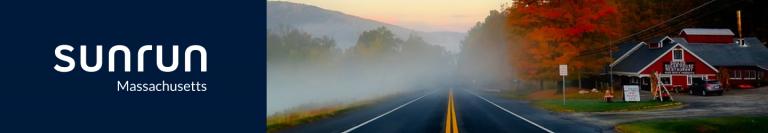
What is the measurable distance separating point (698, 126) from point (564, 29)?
28043 millimetres

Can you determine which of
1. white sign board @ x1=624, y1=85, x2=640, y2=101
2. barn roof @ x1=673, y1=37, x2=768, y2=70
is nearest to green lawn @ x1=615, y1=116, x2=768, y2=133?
white sign board @ x1=624, y1=85, x2=640, y2=101

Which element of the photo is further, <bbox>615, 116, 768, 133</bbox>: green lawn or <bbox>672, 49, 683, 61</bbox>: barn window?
<bbox>672, 49, 683, 61</bbox>: barn window

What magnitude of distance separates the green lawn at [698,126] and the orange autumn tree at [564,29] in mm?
24669

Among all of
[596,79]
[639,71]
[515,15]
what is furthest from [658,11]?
[515,15]

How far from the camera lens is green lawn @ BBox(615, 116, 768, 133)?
755 inches

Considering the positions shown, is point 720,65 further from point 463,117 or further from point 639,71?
point 463,117

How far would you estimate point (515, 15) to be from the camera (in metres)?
50.9

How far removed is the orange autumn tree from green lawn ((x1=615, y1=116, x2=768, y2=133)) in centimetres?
2467

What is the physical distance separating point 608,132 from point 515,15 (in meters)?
32.5
